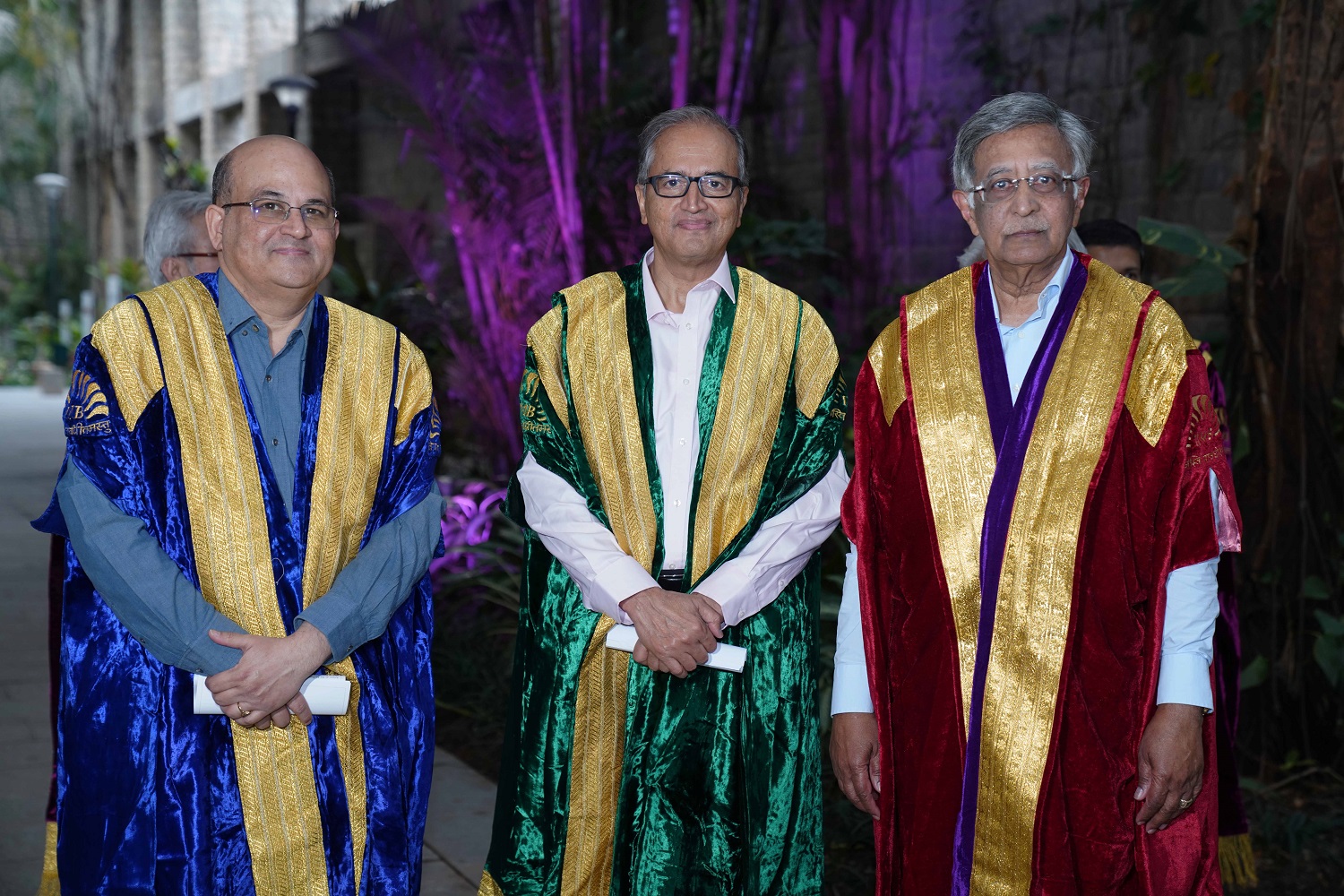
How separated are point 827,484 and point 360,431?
2.90 ft

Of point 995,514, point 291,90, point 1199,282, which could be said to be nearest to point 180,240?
point 995,514

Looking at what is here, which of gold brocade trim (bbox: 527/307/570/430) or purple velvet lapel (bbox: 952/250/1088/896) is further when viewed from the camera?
gold brocade trim (bbox: 527/307/570/430)

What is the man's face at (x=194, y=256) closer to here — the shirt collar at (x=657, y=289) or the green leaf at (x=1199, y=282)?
the shirt collar at (x=657, y=289)

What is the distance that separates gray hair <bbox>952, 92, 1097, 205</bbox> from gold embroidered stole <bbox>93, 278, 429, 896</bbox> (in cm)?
113

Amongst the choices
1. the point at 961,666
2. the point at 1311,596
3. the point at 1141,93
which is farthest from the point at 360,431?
the point at 1141,93

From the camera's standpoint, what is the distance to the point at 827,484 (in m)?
2.51

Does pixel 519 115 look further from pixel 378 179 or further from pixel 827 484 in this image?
pixel 378 179

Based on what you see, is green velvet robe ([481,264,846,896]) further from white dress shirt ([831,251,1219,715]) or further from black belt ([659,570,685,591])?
white dress shirt ([831,251,1219,715])

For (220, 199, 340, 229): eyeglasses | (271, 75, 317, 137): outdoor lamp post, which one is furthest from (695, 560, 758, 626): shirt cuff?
(271, 75, 317, 137): outdoor lamp post

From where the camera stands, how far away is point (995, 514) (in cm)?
198

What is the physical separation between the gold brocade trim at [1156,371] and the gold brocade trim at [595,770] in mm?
1028

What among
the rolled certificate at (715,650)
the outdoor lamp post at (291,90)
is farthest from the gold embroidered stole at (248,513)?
the outdoor lamp post at (291,90)

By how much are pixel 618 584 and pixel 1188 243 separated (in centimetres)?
215

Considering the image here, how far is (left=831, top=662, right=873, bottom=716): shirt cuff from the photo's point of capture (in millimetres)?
2148
